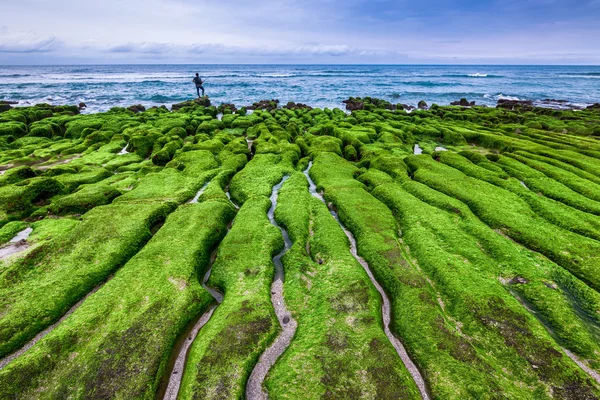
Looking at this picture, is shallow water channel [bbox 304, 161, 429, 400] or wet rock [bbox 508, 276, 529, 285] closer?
shallow water channel [bbox 304, 161, 429, 400]

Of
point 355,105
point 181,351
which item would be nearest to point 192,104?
point 355,105

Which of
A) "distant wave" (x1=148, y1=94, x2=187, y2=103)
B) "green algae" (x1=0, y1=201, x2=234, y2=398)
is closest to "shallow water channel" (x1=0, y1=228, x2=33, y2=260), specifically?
"green algae" (x1=0, y1=201, x2=234, y2=398)

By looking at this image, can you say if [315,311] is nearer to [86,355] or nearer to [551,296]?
[86,355]

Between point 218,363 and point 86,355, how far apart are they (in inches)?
129

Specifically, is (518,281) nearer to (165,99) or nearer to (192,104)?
(192,104)

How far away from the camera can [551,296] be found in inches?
335

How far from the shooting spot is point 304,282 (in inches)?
371

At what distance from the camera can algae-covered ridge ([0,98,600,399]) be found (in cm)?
646

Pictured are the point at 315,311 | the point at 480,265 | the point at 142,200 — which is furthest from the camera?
the point at 142,200

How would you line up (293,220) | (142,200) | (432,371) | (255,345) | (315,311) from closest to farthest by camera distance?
1. (432,371)
2. (255,345)
3. (315,311)
4. (293,220)
5. (142,200)

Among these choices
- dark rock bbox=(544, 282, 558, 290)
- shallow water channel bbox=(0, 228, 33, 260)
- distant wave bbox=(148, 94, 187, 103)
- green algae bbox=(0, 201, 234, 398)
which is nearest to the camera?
green algae bbox=(0, 201, 234, 398)

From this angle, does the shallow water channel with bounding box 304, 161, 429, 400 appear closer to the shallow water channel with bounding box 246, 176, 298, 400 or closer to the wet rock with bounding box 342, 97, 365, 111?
the shallow water channel with bounding box 246, 176, 298, 400

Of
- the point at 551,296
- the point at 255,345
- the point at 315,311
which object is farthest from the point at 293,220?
the point at 551,296

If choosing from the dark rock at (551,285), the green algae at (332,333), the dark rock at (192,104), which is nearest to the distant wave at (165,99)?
the dark rock at (192,104)
